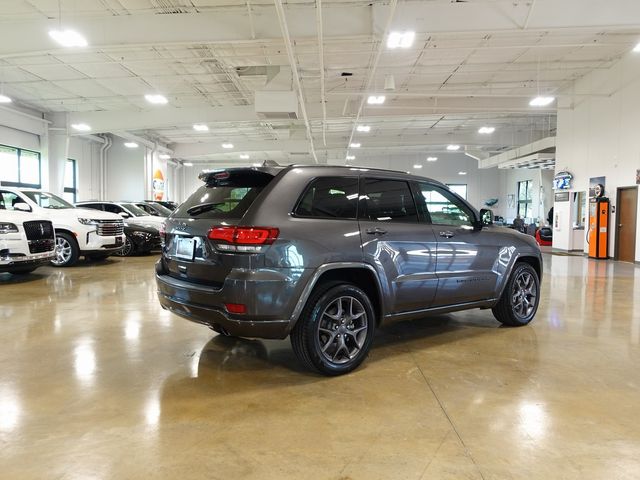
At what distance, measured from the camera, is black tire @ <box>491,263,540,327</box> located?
4531mm

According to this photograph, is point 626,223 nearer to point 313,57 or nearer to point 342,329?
point 313,57

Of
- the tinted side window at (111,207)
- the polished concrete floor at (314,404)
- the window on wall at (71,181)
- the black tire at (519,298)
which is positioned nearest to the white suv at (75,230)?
the tinted side window at (111,207)

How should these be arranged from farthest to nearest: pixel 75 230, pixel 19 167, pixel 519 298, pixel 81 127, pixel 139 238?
pixel 81 127 < pixel 19 167 < pixel 139 238 < pixel 75 230 < pixel 519 298

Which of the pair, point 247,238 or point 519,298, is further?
point 519,298

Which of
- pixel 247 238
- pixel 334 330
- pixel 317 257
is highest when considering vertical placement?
pixel 247 238

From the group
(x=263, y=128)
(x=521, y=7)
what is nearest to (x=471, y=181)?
(x=263, y=128)

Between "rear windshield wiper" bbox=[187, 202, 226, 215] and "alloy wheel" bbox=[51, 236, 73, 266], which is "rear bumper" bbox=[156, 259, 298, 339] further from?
"alloy wheel" bbox=[51, 236, 73, 266]

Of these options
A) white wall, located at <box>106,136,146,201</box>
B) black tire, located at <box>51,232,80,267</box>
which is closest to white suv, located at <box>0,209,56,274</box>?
black tire, located at <box>51,232,80,267</box>

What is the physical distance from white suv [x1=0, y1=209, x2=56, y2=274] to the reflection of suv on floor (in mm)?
4712

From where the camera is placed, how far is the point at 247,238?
2.81 m

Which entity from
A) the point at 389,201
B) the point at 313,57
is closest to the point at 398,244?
the point at 389,201

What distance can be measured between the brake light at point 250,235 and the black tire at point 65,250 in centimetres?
743

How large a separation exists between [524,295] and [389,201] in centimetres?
216

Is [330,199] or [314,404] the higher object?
[330,199]
